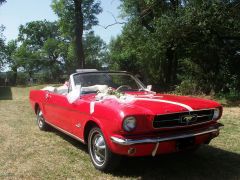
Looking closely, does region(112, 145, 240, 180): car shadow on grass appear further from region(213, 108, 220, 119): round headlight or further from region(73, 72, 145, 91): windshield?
region(73, 72, 145, 91): windshield

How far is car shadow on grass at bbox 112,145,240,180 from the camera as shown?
5.45 metres

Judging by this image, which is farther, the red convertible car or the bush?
the bush

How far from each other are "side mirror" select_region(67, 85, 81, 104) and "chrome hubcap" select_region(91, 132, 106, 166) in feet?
3.23

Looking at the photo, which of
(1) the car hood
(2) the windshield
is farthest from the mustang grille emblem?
(2) the windshield

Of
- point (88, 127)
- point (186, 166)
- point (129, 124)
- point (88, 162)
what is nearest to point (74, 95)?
point (88, 127)

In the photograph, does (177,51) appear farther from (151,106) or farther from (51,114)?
(151,106)

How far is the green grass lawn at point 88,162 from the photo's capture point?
5539 millimetres

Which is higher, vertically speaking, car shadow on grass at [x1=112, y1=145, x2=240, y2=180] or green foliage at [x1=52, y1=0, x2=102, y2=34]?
green foliage at [x1=52, y1=0, x2=102, y2=34]

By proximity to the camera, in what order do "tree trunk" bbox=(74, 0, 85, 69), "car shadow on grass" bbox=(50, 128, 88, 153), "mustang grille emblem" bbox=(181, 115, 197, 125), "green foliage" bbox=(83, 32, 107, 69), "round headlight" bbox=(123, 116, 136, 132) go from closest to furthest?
"round headlight" bbox=(123, 116, 136, 132) → "mustang grille emblem" bbox=(181, 115, 197, 125) → "car shadow on grass" bbox=(50, 128, 88, 153) → "tree trunk" bbox=(74, 0, 85, 69) → "green foliage" bbox=(83, 32, 107, 69)

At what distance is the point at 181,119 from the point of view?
5.39 metres

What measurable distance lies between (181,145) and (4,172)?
2706 millimetres

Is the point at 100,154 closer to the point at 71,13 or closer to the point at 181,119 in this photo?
the point at 181,119

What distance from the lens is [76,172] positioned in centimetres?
571

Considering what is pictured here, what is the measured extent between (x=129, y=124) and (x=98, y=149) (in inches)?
37.0
